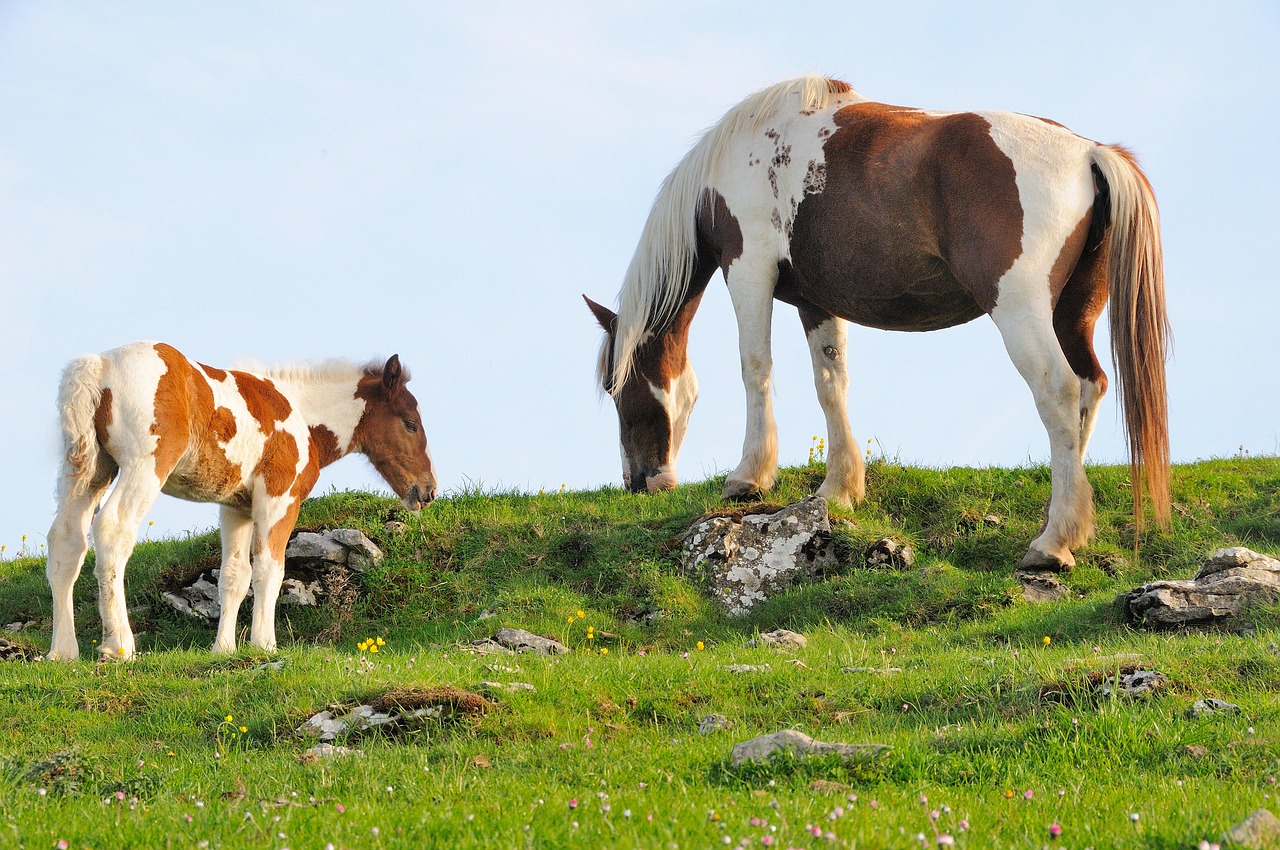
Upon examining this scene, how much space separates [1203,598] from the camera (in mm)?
8430

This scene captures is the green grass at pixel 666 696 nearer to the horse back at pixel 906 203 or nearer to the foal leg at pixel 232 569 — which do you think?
the foal leg at pixel 232 569

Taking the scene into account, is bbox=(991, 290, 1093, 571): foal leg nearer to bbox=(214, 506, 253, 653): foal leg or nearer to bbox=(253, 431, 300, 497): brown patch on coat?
bbox=(253, 431, 300, 497): brown patch on coat

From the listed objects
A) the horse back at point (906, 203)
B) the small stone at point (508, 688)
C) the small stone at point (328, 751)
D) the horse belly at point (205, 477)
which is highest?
the horse back at point (906, 203)

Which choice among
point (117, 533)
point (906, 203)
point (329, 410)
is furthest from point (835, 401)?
point (117, 533)

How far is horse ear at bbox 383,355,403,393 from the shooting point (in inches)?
419

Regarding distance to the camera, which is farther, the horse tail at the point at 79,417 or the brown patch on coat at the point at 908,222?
the brown patch on coat at the point at 908,222

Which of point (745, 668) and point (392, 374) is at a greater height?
point (392, 374)

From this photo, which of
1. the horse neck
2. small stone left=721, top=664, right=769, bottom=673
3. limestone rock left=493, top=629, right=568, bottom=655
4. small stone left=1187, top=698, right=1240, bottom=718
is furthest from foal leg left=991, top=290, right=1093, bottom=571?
the horse neck

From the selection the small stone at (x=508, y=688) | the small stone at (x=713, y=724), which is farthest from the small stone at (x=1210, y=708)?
the small stone at (x=508, y=688)

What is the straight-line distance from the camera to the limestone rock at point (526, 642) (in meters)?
8.70

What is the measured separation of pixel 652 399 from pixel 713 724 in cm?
650

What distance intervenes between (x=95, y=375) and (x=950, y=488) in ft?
25.3

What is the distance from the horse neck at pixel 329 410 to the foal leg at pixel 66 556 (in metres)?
2.22

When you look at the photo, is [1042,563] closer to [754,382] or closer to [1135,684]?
[754,382]
